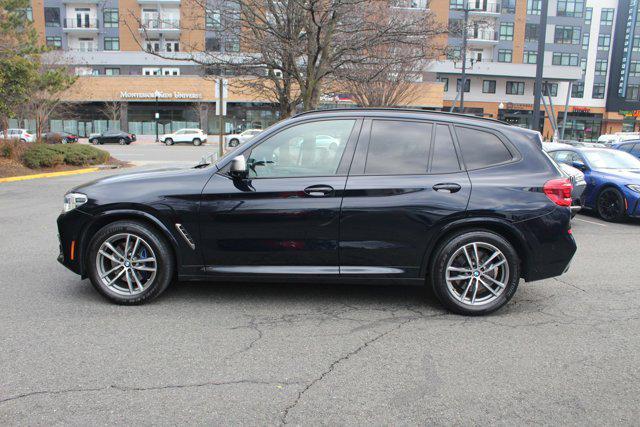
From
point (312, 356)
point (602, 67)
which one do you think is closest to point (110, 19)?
point (312, 356)

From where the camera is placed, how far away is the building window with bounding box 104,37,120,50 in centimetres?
6006

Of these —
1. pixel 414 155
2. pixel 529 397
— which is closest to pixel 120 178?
pixel 414 155

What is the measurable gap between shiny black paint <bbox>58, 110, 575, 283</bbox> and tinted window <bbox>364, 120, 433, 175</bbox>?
0.32ft

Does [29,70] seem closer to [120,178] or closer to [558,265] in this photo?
[120,178]

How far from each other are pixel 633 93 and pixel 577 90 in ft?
24.5

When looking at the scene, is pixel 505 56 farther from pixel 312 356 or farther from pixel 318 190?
pixel 312 356

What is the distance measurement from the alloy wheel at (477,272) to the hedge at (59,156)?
59.7 ft

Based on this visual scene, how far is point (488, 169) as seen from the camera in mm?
4664

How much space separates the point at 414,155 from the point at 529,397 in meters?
2.27

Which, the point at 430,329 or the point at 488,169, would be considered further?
the point at 488,169

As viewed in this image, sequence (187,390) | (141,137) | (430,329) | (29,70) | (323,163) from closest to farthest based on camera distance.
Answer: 1. (187,390)
2. (430,329)
3. (323,163)
4. (29,70)
5. (141,137)

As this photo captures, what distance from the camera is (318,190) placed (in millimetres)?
4484

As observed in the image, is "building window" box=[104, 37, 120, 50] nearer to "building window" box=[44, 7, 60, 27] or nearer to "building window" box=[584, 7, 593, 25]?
"building window" box=[44, 7, 60, 27]

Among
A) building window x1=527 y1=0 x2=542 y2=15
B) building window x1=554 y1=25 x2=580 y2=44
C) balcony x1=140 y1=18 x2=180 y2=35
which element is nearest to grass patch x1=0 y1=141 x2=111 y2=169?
balcony x1=140 y1=18 x2=180 y2=35
